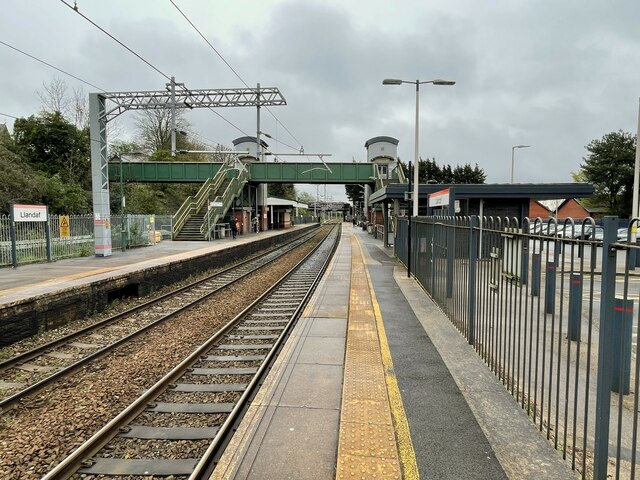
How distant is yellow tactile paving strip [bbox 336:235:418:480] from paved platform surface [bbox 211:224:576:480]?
0.01 m

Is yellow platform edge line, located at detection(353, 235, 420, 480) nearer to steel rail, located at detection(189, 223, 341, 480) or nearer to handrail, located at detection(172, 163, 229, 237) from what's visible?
steel rail, located at detection(189, 223, 341, 480)

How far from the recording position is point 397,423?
3.97 meters

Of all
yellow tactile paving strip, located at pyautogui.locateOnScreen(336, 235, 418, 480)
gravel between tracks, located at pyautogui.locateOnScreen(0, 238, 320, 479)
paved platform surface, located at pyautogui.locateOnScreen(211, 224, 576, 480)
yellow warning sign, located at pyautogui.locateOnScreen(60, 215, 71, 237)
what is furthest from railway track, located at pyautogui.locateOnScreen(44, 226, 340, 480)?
yellow warning sign, located at pyautogui.locateOnScreen(60, 215, 71, 237)

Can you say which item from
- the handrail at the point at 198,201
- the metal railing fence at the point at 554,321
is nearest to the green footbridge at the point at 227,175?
the handrail at the point at 198,201

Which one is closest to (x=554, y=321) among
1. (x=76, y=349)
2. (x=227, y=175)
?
(x=76, y=349)

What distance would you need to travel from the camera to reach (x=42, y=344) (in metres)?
8.01

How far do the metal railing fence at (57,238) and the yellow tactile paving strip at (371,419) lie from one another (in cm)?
1414

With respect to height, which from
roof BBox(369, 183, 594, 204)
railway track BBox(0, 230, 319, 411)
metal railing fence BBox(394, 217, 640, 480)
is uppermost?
roof BBox(369, 183, 594, 204)

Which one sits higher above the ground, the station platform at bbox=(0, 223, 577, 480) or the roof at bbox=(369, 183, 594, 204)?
the roof at bbox=(369, 183, 594, 204)

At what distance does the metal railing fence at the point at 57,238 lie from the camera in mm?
15234

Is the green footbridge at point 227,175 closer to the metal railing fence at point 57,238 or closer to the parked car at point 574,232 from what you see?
the metal railing fence at point 57,238

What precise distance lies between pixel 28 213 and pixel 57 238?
2.47 m

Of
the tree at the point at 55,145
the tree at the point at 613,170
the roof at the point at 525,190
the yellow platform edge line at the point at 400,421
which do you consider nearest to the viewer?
the yellow platform edge line at the point at 400,421

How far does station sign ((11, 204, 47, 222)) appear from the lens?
15078 mm
